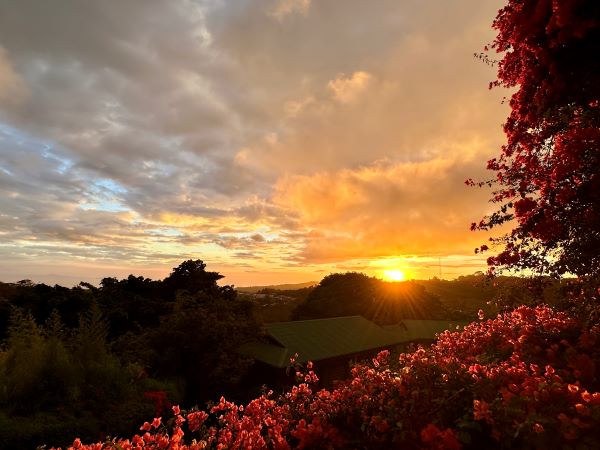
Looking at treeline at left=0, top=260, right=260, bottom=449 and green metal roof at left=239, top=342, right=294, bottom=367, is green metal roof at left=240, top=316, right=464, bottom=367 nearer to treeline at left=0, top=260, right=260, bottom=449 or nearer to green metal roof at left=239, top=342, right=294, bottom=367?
green metal roof at left=239, top=342, right=294, bottom=367

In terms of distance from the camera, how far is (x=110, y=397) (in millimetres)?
11648

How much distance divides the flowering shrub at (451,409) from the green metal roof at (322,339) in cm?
1030

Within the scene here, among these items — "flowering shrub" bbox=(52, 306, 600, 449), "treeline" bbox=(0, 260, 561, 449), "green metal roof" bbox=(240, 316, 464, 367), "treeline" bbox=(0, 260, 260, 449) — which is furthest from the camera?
"green metal roof" bbox=(240, 316, 464, 367)

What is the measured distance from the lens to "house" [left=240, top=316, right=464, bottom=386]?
1869 cm

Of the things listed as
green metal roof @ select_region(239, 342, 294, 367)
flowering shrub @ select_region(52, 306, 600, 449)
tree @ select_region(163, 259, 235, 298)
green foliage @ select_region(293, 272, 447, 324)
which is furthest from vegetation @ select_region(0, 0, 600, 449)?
green foliage @ select_region(293, 272, 447, 324)

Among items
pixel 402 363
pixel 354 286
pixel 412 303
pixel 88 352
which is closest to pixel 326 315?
pixel 354 286

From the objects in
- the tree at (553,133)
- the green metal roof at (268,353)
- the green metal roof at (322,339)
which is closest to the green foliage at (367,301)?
the green metal roof at (322,339)

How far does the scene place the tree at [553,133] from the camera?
633 centimetres

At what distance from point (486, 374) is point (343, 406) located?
1.94 metres

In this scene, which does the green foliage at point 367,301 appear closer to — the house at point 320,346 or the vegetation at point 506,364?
the house at point 320,346

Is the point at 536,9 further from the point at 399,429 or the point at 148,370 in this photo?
the point at 148,370

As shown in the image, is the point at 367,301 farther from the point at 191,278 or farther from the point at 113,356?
the point at 113,356

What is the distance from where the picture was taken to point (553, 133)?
24.6 feet

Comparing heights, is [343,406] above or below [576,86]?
below
